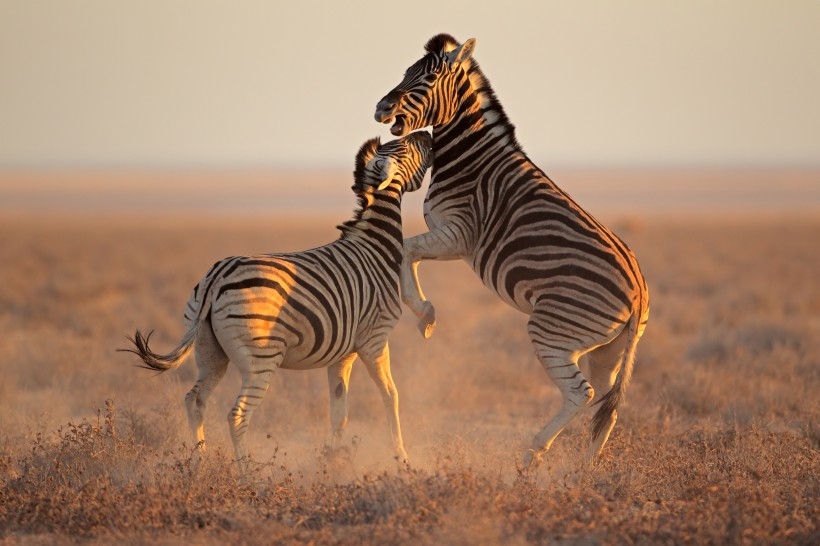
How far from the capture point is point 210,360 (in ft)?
24.0

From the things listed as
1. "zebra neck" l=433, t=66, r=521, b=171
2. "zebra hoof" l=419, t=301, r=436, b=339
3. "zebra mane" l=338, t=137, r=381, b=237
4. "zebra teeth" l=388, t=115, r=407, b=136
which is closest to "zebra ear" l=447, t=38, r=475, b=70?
"zebra neck" l=433, t=66, r=521, b=171

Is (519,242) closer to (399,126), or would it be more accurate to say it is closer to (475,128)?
(475,128)

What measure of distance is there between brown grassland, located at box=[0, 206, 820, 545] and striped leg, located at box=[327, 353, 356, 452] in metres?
0.25

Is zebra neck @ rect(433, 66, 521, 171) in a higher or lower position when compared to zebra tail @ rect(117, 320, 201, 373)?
higher

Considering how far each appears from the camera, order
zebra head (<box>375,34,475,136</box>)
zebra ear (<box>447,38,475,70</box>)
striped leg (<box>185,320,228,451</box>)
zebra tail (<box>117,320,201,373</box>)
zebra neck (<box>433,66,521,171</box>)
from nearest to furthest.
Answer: zebra tail (<box>117,320,201,373</box>), striped leg (<box>185,320,228,451</box>), zebra head (<box>375,34,475,136</box>), zebra ear (<box>447,38,475,70</box>), zebra neck (<box>433,66,521,171</box>)

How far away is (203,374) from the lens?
7301 millimetres

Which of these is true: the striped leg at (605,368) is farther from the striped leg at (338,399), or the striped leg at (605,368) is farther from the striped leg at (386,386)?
the striped leg at (338,399)

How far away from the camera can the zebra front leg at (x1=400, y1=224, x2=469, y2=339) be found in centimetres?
815

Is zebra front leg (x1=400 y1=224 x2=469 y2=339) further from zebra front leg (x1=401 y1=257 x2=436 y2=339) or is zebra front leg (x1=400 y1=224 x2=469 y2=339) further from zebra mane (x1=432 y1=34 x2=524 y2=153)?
zebra mane (x1=432 y1=34 x2=524 y2=153)

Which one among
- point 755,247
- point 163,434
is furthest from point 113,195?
point 163,434

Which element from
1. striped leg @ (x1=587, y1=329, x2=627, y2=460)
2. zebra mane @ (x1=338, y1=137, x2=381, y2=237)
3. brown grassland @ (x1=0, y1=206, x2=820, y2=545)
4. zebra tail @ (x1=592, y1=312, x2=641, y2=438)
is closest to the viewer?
brown grassland @ (x1=0, y1=206, x2=820, y2=545)

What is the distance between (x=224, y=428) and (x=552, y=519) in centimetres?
431

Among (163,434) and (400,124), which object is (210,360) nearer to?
(163,434)

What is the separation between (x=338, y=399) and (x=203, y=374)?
129 centimetres
